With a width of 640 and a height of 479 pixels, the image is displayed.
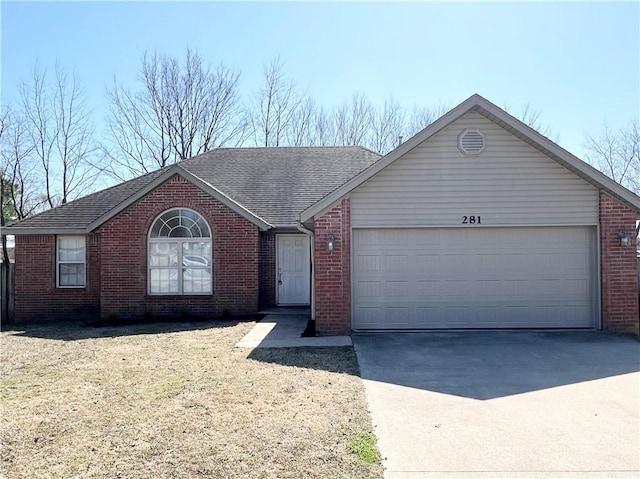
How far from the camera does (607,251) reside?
31.6ft

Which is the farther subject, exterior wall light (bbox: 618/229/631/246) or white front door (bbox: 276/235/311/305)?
white front door (bbox: 276/235/311/305)

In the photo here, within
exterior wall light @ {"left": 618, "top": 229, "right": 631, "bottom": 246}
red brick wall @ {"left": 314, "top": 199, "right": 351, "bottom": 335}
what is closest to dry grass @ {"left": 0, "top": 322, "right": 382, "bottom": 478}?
red brick wall @ {"left": 314, "top": 199, "right": 351, "bottom": 335}

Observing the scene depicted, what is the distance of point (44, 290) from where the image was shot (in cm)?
1334

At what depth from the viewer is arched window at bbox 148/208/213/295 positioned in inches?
503

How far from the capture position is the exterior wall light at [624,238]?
376 inches

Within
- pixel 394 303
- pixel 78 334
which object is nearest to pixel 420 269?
pixel 394 303

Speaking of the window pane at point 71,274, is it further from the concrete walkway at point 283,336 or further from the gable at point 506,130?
the gable at point 506,130

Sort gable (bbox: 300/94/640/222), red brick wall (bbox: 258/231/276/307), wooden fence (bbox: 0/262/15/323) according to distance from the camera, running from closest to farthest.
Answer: gable (bbox: 300/94/640/222) < wooden fence (bbox: 0/262/15/323) < red brick wall (bbox: 258/231/276/307)

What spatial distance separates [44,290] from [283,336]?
26.6 feet

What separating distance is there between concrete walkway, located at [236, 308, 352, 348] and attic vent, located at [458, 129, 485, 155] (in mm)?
4605

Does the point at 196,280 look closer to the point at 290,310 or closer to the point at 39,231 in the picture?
the point at 290,310

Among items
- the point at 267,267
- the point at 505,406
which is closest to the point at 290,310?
the point at 267,267

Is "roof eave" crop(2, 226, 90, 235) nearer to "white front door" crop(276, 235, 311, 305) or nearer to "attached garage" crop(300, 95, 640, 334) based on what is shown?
"white front door" crop(276, 235, 311, 305)

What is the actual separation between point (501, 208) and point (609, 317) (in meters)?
3.18
